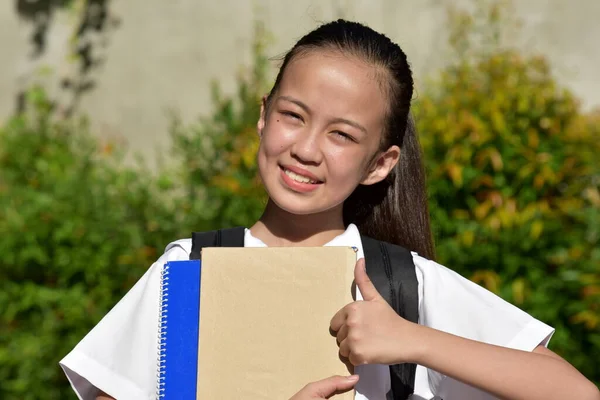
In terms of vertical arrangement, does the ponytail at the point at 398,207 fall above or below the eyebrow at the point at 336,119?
below

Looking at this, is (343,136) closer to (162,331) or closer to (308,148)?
(308,148)

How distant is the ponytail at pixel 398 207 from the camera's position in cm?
225

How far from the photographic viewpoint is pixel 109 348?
6.39 ft

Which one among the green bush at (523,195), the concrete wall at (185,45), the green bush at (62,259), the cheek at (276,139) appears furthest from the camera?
the concrete wall at (185,45)

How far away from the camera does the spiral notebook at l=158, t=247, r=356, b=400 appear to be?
1.79 metres

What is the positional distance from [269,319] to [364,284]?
20 cm

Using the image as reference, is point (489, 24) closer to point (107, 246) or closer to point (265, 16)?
point (265, 16)

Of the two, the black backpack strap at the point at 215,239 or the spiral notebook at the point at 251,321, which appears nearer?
the spiral notebook at the point at 251,321

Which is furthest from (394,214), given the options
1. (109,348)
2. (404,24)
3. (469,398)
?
(404,24)

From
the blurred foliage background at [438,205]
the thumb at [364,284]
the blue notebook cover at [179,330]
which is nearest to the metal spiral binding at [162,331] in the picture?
the blue notebook cover at [179,330]

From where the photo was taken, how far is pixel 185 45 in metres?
5.14

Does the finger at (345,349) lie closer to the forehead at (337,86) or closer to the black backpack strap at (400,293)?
the black backpack strap at (400,293)

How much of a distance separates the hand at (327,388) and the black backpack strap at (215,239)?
393 millimetres

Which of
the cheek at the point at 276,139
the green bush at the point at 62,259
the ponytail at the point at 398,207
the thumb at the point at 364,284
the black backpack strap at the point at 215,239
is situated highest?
the cheek at the point at 276,139
